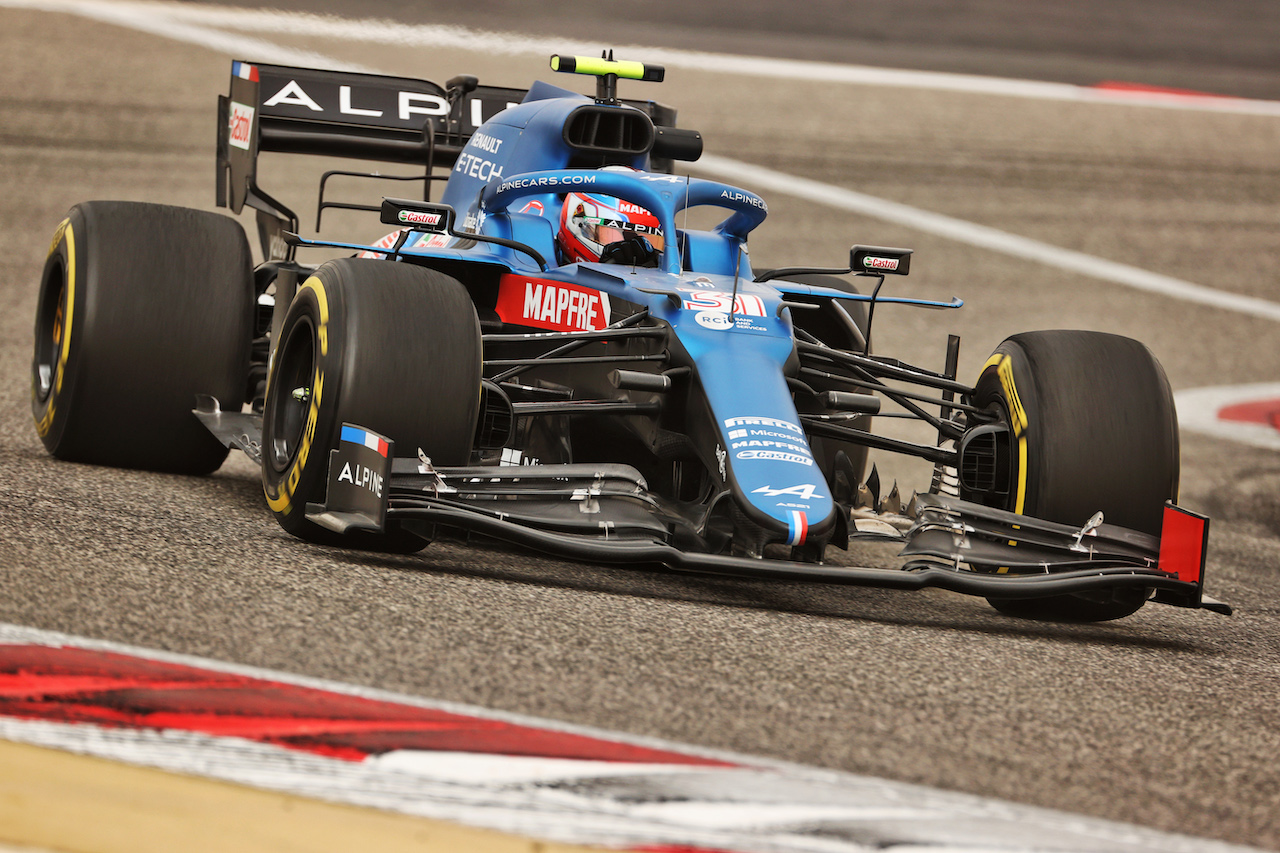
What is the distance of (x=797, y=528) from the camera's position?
4.45 meters

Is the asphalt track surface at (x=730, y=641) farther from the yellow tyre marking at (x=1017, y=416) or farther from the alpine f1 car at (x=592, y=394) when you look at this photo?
the yellow tyre marking at (x=1017, y=416)

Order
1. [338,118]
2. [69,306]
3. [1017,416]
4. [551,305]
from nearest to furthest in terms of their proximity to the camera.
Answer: [1017,416] < [551,305] < [69,306] < [338,118]

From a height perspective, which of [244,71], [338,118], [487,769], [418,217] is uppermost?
[244,71]

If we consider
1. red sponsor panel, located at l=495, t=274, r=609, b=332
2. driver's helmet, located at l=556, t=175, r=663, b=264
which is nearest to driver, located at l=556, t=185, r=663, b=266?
driver's helmet, located at l=556, t=175, r=663, b=264

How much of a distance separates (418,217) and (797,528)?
6.15 ft

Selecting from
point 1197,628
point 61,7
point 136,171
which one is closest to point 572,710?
point 1197,628

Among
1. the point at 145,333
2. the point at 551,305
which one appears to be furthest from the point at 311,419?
the point at 145,333

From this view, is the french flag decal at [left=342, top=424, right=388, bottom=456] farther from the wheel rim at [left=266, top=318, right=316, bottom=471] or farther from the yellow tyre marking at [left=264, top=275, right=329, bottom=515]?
the wheel rim at [left=266, top=318, right=316, bottom=471]

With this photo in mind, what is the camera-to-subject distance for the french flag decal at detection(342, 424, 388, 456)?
14.5 feet

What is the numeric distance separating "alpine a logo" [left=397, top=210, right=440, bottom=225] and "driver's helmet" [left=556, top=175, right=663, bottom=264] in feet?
2.82

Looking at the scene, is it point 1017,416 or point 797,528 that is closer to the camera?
point 797,528

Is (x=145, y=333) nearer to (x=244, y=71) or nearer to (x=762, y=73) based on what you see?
(x=244, y=71)

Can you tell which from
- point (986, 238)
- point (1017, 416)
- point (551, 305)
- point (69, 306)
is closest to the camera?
point (1017, 416)

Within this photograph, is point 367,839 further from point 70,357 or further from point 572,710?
point 70,357
